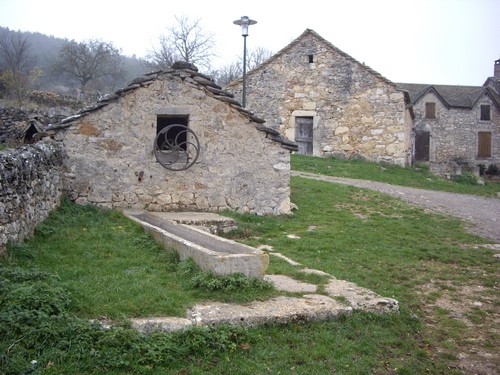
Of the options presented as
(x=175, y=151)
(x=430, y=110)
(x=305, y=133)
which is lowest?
(x=175, y=151)

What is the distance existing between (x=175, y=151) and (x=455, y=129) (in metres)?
28.7

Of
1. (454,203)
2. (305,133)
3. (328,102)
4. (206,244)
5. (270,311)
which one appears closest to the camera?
(270,311)

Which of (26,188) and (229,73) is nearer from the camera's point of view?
(26,188)

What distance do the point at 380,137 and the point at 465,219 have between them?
9078mm

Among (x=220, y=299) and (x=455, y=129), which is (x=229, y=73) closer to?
(x=455, y=129)

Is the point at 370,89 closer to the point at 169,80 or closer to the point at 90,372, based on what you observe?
the point at 169,80

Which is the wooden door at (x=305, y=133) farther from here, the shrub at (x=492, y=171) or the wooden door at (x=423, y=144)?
the shrub at (x=492, y=171)

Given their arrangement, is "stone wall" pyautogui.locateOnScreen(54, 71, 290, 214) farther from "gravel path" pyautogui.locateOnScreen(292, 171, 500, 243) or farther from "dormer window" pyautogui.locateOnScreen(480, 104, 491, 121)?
"dormer window" pyautogui.locateOnScreen(480, 104, 491, 121)

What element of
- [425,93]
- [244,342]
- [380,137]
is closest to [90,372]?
[244,342]

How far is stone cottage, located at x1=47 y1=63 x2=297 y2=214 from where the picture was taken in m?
10.2

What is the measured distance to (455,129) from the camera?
34.4 m

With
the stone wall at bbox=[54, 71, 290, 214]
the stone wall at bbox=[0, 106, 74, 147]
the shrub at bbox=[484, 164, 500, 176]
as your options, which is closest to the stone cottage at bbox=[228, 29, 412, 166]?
the stone wall at bbox=[0, 106, 74, 147]

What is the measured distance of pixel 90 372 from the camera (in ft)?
12.1

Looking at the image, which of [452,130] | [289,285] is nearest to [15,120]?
[289,285]
